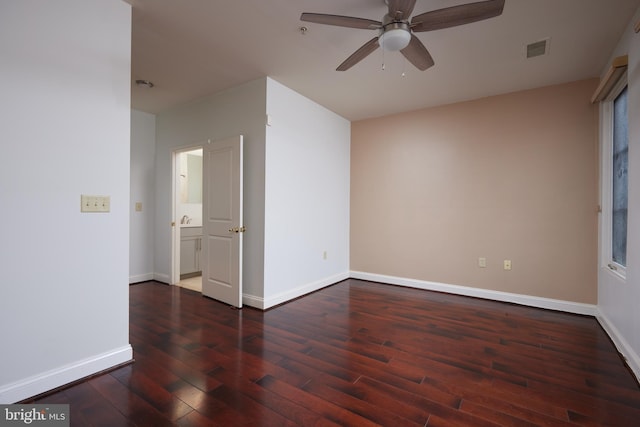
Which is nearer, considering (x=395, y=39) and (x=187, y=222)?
(x=395, y=39)

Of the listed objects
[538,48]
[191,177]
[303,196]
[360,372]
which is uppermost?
[538,48]

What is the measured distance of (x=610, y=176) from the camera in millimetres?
3082

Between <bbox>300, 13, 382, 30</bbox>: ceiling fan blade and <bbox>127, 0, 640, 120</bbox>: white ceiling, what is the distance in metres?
0.33

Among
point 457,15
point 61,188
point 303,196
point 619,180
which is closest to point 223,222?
point 303,196

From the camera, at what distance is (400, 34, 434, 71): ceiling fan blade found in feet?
6.99

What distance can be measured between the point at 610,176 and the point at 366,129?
10.1 ft

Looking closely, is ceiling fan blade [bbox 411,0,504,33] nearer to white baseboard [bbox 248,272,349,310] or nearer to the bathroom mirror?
white baseboard [bbox 248,272,349,310]

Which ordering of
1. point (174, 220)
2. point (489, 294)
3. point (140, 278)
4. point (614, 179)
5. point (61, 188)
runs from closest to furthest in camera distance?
point (61, 188) < point (614, 179) < point (489, 294) < point (174, 220) < point (140, 278)

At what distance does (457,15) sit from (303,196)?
2.70 metres

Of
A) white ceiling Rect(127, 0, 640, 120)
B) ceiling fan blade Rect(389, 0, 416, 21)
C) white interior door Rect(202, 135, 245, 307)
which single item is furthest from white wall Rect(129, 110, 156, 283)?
ceiling fan blade Rect(389, 0, 416, 21)

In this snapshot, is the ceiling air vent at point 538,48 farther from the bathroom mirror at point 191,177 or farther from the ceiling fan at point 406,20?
the bathroom mirror at point 191,177

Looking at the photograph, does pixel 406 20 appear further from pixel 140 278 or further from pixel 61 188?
pixel 140 278

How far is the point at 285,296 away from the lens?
12.2ft

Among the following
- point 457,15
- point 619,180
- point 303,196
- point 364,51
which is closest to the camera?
point 457,15
